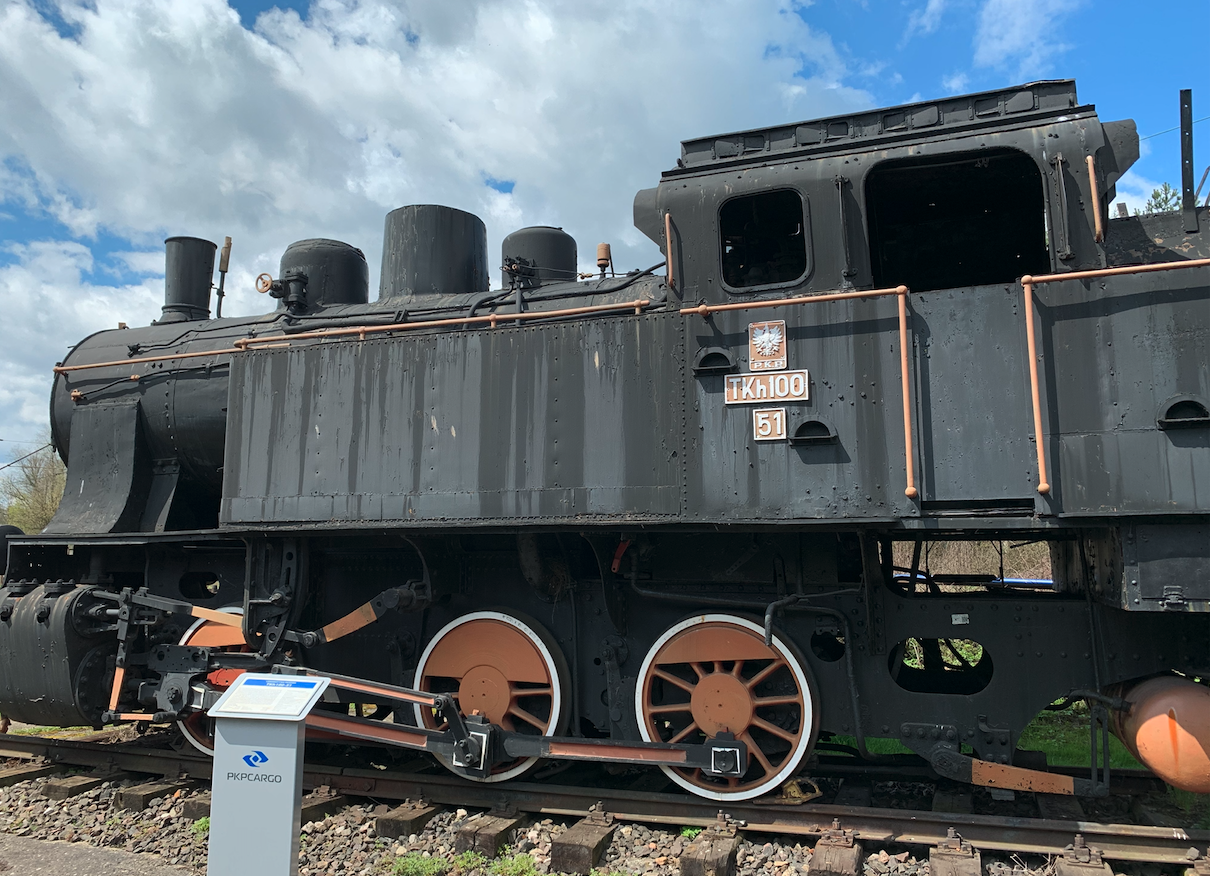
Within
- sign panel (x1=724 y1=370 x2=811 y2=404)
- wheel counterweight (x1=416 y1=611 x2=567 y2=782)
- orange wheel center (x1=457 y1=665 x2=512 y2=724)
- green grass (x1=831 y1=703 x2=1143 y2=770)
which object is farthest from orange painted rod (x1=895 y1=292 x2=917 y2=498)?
orange wheel center (x1=457 y1=665 x2=512 y2=724)

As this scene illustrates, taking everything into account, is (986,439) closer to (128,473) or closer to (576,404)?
(576,404)

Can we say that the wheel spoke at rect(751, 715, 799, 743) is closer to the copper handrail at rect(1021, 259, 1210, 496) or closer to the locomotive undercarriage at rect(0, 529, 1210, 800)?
the locomotive undercarriage at rect(0, 529, 1210, 800)

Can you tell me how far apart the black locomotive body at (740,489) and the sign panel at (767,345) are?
2cm

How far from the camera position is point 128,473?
677 cm

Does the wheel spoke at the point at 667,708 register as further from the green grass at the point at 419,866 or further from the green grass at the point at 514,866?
the green grass at the point at 419,866

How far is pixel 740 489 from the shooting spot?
4.54 metres

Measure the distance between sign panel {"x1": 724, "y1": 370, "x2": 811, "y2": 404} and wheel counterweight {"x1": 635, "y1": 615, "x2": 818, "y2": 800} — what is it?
1.43m

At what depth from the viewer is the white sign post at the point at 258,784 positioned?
3.33 meters

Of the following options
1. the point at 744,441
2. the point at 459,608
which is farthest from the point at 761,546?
the point at 459,608

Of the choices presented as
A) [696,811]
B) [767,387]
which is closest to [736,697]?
[696,811]

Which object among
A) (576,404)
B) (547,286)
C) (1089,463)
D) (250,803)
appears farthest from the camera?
(547,286)

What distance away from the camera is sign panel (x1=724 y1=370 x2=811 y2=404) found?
450 centimetres

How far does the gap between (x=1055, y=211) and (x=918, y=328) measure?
92cm

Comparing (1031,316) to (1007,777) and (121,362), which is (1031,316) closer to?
(1007,777)
